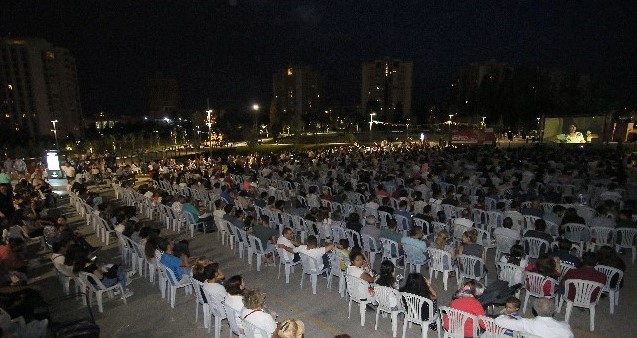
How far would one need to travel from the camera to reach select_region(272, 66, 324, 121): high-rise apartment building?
4970 inches

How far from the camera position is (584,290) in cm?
472

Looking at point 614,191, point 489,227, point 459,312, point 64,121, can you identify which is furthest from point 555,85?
point 64,121

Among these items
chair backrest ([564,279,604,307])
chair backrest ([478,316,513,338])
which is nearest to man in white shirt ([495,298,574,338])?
chair backrest ([478,316,513,338])

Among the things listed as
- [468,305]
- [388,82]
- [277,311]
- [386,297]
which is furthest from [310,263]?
[388,82]

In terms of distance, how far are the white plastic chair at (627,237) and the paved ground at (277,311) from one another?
407mm

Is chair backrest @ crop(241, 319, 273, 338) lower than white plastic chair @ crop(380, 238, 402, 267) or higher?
higher

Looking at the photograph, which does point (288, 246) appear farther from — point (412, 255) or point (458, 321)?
point (458, 321)

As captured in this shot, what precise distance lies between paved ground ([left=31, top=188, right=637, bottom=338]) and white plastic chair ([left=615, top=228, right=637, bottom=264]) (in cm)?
41

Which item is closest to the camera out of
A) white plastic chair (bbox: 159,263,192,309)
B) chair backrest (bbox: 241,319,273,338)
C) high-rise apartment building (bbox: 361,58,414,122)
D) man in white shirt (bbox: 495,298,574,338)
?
man in white shirt (bbox: 495,298,574,338)

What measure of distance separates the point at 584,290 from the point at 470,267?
4.84 ft

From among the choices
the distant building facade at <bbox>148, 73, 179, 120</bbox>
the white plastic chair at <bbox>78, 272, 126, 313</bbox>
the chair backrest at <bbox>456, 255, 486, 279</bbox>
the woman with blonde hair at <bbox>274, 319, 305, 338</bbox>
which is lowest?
the white plastic chair at <bbox>78, 272, 126, 313</bbox>

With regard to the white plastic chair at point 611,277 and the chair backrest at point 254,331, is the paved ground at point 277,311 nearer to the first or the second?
the white plastic chair at point 611,277

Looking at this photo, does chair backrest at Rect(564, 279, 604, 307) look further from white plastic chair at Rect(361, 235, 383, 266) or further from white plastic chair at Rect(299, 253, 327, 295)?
white plastic chair at Rect(299, 253, 327, 295)

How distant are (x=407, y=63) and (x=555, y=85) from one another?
76.5 meters
